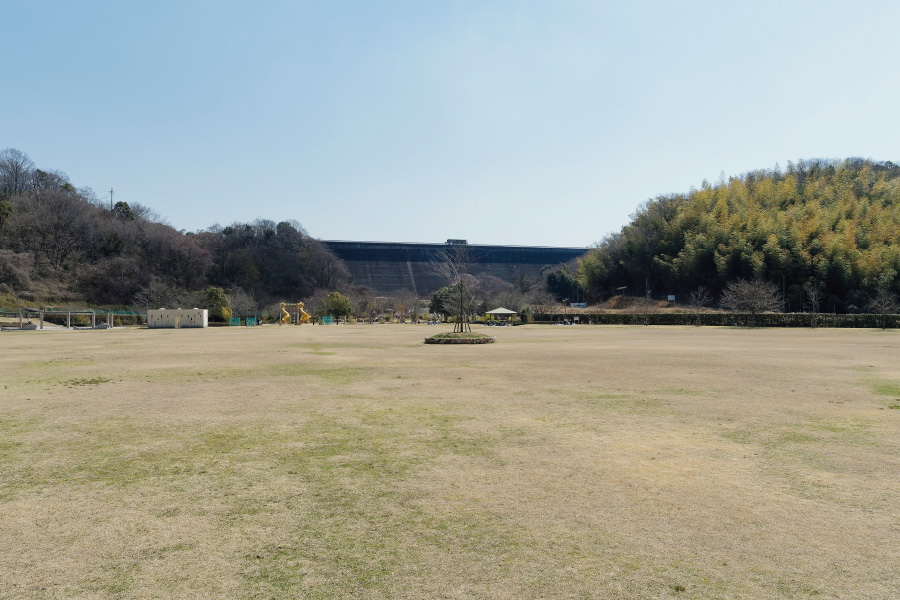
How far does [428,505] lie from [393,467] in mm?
1338

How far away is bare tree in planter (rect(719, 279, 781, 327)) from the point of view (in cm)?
6216

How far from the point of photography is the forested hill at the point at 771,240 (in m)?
65.2

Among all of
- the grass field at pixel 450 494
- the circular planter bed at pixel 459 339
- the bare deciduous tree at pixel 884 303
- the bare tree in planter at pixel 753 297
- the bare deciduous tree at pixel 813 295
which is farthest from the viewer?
the bare deciduous tree at pixel 813 295

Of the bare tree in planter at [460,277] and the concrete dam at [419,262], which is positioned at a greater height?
the concrete dam at [419,262]

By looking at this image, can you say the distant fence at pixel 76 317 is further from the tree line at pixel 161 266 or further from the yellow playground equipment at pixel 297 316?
the yellow playground equipment at pixel 297 316

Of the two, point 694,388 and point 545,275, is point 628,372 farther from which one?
point 545,275

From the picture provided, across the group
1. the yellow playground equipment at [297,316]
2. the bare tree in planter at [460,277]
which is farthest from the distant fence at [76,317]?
the bare tree in planter at [460,277]

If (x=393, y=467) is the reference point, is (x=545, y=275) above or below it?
above

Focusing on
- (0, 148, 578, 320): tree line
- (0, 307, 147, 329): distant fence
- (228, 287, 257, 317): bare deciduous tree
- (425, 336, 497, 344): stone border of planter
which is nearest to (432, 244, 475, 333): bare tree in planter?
(425, 336, 497, 344): stone border of planter

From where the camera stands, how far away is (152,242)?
97.6 m

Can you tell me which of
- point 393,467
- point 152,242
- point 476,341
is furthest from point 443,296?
point 393,467

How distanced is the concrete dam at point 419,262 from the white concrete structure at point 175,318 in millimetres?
67356

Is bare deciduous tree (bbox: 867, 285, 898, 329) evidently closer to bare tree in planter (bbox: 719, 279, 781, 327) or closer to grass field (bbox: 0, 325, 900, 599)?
bare tree in planter (bbox: 719, 279, 781, 327)

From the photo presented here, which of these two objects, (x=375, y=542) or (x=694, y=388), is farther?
(x=694, y=388)
